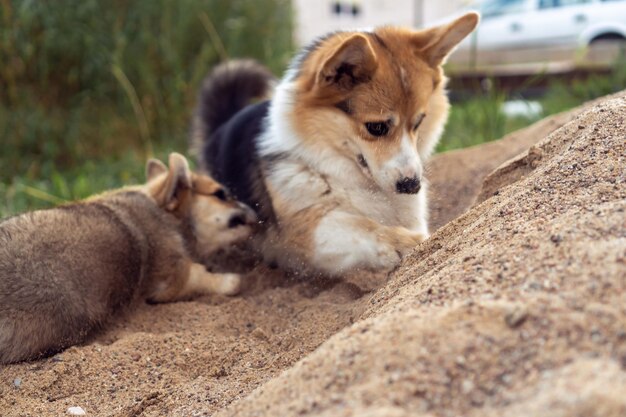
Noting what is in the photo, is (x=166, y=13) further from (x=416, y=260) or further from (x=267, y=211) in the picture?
(x=416, y=260)

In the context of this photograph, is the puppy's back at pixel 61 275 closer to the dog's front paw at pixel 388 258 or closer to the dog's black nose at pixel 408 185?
the dog's front paw at pixel 388 258

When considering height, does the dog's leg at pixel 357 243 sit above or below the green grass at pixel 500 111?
above

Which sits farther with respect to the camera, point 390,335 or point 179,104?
point 179,104

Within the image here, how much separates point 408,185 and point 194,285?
4.06ft

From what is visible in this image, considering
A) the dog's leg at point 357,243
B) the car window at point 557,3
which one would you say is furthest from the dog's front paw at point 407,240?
the car window at point 557,3

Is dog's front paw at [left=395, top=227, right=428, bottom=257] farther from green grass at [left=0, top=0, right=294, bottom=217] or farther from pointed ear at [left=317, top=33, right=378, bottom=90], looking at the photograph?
green grass at [left=0, top=0, right=294, bottom=217]

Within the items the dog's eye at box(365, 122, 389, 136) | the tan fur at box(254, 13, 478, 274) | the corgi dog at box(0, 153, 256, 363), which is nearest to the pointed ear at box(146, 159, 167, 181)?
the corgi dog at box(0, 153, 256, 363)

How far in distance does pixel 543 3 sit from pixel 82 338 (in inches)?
306

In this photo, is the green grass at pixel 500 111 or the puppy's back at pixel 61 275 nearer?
the puppy's back at pixel 61 275

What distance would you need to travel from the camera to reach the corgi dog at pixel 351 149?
315cm

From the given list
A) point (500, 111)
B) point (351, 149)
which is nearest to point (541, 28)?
point (500, 111)

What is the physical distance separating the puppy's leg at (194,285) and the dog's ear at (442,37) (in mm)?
1478

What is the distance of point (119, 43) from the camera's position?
640cm

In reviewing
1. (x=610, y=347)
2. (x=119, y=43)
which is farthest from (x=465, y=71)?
(x=610, y=347)
